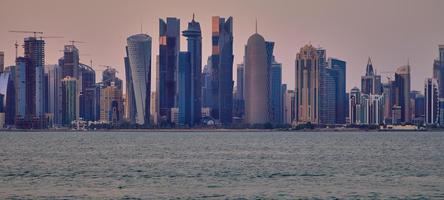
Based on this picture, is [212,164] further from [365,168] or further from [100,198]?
[100,198]

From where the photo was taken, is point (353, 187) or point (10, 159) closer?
point (353, 187)

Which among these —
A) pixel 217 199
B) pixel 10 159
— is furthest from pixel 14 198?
pixel 10 159

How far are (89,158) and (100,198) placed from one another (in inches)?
3053

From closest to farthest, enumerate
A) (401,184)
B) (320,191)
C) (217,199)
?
1. (217,199)
2. (320,191)
3. (401,184)

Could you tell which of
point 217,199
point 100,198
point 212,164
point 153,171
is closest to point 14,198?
point 100,198

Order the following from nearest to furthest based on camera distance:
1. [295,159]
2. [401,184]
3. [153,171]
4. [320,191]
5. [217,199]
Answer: [217,199]
[320,191]
[401,184]
[153,171]
[295,159]

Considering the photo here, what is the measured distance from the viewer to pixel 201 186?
11381 cm

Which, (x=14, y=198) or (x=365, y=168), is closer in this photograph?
(x=14, y=198)

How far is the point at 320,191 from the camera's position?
10806 cm

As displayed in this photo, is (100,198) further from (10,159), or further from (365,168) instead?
(10,159)

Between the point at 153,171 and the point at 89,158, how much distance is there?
41.5 meters

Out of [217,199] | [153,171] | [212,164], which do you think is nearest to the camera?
[217,199]

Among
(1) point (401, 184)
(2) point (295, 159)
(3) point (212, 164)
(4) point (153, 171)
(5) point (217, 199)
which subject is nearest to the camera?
(5) point (217, 199)

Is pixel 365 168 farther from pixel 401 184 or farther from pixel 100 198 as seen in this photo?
pixel 100 198
